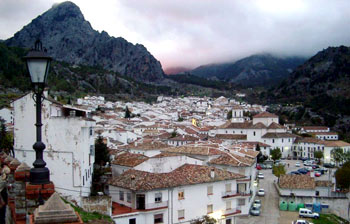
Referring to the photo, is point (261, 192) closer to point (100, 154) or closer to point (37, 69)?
point (100, 154)

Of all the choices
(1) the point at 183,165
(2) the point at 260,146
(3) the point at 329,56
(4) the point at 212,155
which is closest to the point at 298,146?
(2) the point at 260,146

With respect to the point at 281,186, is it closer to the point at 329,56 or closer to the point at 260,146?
the point at 260,146

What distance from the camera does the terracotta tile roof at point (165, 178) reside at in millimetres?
22906

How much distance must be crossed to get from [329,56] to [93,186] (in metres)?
159

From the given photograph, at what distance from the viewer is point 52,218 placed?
3.80 metres

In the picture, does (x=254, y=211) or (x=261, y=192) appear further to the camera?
(x=261, y=192)

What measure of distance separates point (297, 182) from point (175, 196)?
62.6 ft

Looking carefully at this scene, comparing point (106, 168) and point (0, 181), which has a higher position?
point (0, 181)

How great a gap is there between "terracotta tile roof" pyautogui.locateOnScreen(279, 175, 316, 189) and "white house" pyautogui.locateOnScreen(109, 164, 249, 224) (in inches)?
464

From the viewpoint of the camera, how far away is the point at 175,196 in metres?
23.7

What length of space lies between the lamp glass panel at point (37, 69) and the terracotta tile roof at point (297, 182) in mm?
35348

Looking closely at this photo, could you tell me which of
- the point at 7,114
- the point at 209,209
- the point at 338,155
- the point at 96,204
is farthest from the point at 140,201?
the point at 338,155

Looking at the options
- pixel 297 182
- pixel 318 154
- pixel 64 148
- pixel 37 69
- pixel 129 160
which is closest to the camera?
pixel 37 69

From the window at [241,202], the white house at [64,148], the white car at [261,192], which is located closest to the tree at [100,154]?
the white house at [64,148]
